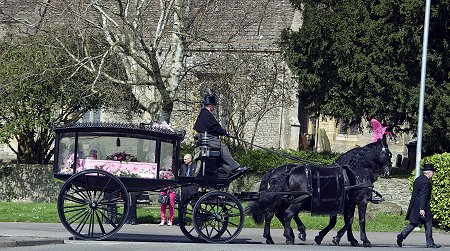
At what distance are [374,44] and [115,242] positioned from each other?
17504 millimetres

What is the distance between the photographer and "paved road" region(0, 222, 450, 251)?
55.3 ft

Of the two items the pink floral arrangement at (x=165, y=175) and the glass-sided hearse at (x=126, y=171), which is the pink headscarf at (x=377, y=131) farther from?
the pink floral arrangement at (x=165, y=175)

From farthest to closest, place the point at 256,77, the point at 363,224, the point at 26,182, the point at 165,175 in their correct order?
1. the point at 256,77
2. the point at 26,182
3. the point at 363,224
4. the point at 165,175

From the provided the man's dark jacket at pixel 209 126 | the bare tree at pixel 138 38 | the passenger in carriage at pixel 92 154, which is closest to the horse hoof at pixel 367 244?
the man's dark jacket at pixel 209 126

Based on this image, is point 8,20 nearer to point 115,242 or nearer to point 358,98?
point 358,98

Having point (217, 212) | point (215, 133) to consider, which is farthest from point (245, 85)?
point (217, 212)

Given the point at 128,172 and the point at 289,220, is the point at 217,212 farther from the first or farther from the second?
the point at 128,172

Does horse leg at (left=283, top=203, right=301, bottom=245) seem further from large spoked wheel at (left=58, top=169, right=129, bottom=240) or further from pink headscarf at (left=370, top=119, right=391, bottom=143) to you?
large spoked wheel at (left=58, top=169, right=129, bottom=240)

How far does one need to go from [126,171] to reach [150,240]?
5.25 ft

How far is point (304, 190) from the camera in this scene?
19281 millimetres

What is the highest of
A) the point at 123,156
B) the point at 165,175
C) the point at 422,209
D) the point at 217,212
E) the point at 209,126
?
the point at 209,126

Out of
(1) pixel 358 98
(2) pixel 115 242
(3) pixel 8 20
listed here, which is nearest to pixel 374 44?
(1) pixel 358 98

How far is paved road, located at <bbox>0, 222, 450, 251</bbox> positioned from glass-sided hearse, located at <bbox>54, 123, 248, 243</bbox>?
0.52 meters

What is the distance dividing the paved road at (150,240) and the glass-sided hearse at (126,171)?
0.52m
